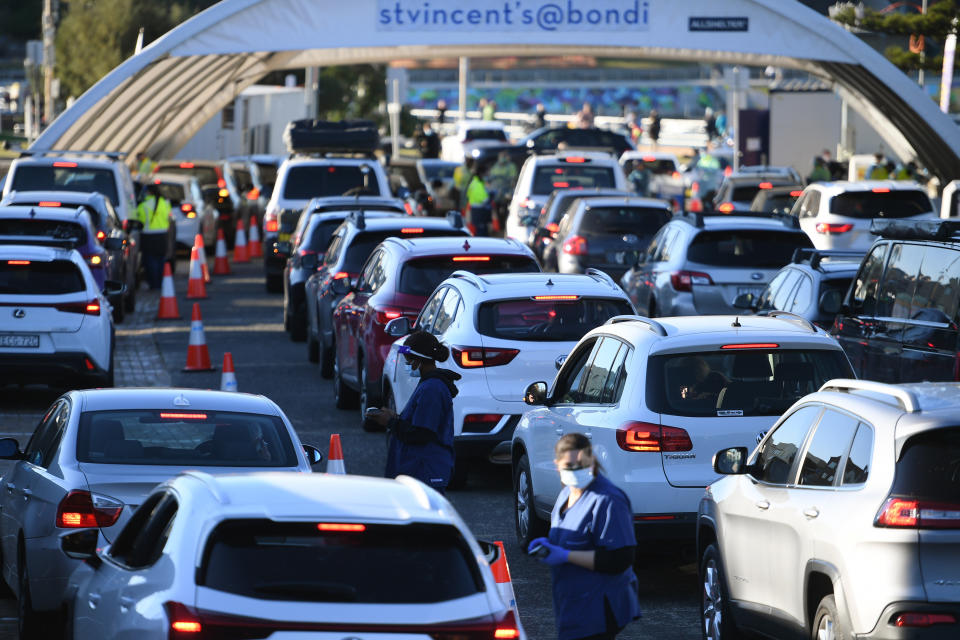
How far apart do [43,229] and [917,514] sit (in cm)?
1608

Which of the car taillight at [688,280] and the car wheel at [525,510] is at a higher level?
the car taillight at [688,280]

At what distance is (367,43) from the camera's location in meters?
32.8

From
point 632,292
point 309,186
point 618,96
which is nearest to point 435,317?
point 632,292

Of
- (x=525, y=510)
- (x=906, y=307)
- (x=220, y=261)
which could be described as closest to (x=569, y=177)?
(x=220, y=261)

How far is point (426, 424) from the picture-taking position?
10.2m

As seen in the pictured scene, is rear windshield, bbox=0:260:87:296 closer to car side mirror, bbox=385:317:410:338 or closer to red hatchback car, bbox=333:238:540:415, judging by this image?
red hatchback car, bbox=333:238:540:415

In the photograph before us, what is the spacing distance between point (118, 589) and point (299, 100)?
56.0 m

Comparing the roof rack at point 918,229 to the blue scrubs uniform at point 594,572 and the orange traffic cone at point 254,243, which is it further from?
the orange traffic cone at point 254,243

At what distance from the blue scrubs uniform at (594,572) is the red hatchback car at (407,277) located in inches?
327

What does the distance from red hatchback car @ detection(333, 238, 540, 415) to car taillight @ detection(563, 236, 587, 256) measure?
25.3 feet

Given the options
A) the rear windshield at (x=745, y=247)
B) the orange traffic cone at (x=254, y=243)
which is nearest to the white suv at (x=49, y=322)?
the rear windshield at (x=745, y=247)

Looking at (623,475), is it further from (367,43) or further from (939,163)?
(939,163)

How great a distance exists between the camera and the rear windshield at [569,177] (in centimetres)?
3056

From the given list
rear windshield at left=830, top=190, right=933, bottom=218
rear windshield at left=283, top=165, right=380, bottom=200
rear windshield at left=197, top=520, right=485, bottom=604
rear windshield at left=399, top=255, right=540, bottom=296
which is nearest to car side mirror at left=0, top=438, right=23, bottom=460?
rear windshield at left=197, top=520, right=485, bottom=604
